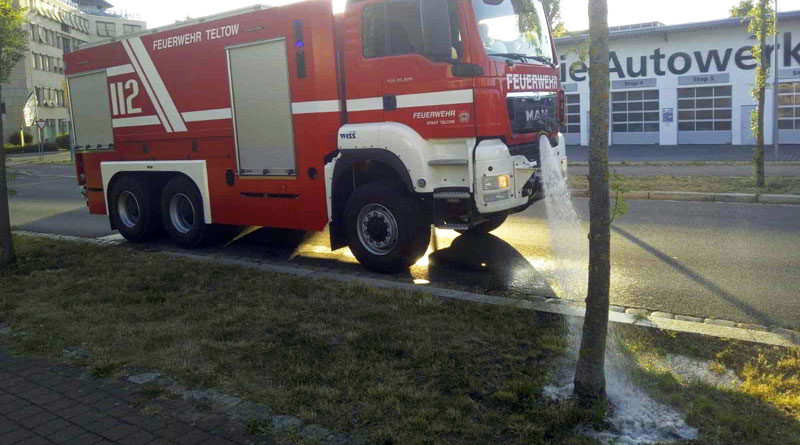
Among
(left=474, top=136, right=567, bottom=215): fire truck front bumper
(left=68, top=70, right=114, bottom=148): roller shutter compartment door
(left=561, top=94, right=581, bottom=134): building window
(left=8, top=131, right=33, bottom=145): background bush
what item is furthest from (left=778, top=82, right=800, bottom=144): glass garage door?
(left=8, top=131, right=33, bottom=145): background bush

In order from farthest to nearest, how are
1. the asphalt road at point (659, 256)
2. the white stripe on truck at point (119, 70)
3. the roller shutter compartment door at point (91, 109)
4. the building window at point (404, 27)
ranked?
the roller shutter compartment door at point (91, 109), the white stripe on truck at point (119, 70), the building window at point (404, 27), the asphalt road at point (659, 256)

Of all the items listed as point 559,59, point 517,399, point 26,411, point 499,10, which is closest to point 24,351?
point 26,411

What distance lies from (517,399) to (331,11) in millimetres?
5460

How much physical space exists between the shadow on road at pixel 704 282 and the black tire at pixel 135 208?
6748 millimetres

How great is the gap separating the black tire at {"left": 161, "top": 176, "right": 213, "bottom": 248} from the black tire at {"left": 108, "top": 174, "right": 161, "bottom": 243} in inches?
9.7

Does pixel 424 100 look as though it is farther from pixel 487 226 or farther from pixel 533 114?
pixel 487 226

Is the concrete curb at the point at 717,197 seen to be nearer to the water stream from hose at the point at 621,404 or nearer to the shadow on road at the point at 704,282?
the shadow on road at the point at 704,282

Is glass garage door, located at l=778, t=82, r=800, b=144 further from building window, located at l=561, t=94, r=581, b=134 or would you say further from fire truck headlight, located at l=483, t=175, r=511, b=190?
fire truck headlight, located at l=483, t=175, r=511, b=190

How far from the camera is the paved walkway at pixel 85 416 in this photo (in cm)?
401

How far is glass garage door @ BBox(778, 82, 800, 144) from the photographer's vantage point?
2944cm

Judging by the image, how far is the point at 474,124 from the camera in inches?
293

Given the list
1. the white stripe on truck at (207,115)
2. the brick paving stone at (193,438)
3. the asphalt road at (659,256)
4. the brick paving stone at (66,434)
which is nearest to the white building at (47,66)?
the white stripe on truck at (207,115)

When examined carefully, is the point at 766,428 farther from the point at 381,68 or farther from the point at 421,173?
the point at 381,68

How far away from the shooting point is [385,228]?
320 inches
